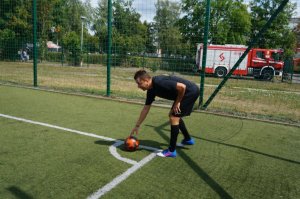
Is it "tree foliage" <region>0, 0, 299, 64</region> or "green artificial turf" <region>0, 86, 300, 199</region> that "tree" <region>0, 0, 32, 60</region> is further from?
"green artificial turf" <region>0, 86, 300, 199</region>

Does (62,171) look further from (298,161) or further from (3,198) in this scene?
(298,161)

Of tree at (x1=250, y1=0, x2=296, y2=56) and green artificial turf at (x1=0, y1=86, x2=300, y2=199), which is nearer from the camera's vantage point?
green artificial turf at (x1=0, y1=86, x2=300, y2=199)

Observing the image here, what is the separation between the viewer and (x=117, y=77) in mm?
16781

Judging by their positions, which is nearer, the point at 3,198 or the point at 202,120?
the point at 3,198

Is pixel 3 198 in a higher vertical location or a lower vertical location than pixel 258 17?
lower

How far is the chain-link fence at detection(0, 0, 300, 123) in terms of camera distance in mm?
9055

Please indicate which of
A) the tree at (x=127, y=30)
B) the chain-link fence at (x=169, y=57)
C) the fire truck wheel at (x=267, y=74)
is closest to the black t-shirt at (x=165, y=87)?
the chain-link fence at (x=169, y=57)

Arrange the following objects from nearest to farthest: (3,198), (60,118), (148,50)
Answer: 1. (3,198)
2. (60,118)
3. (148,50)

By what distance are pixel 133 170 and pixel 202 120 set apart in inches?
130

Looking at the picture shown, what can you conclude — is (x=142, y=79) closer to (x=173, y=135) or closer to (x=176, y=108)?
(x=176, y=108)

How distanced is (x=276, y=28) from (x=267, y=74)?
31.7ft

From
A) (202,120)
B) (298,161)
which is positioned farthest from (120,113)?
(298,161)

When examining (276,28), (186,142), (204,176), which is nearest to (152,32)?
(186,142)

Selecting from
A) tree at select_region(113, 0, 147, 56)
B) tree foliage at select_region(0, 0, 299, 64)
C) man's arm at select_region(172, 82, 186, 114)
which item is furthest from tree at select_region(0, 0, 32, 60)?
man's arm at select_region(172, 82, 186, 114)
